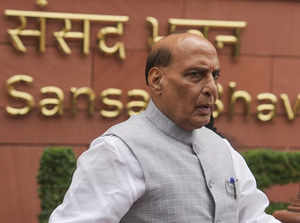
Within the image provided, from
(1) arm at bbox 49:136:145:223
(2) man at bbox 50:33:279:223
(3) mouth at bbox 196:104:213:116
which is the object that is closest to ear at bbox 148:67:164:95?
(2) man at bbox 50:33:279:223

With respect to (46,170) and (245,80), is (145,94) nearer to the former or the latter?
(245,80)

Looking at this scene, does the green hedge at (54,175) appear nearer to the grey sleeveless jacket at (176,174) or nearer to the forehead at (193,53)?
the grey sleeveless jacket at (176,174)

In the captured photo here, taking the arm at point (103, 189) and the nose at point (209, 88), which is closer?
the arm at point (103, 189)

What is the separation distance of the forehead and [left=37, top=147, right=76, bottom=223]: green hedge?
4.71 m

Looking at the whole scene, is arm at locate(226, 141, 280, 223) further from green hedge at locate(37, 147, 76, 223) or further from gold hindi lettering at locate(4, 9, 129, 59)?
gold hindi lettering at locate(4, 9, 129, 59)

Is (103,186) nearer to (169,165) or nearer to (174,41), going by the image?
(169,165)

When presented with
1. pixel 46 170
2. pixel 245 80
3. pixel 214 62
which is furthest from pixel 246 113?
pixel 214 62

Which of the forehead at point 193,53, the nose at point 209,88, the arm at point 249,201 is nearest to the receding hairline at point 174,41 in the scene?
the forehead at point 193,53

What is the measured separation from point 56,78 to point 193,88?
6384 millimetres

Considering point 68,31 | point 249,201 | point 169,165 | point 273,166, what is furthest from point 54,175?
point 169,165

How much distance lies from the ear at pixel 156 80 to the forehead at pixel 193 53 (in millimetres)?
71

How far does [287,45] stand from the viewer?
30.5 feet

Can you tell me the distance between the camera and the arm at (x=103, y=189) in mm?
2184

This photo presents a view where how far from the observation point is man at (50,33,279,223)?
7.22 feet
